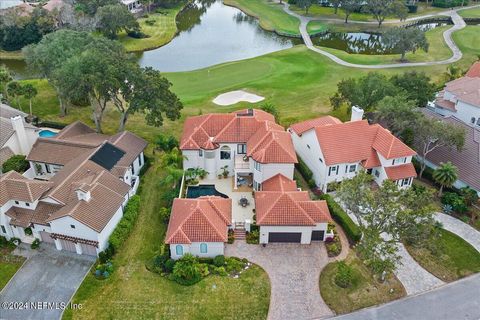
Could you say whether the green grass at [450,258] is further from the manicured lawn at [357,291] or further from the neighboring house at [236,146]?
the neighboring house at [236,146]

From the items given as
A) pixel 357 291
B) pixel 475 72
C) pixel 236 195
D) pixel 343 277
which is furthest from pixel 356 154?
pixel 475 72

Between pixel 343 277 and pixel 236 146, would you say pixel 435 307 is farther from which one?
pixel 236 146

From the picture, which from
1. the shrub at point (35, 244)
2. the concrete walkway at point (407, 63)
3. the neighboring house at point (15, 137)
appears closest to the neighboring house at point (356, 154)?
the shrub at point (35, 244)

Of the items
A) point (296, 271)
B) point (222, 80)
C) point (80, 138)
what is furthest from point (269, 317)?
point (222, 80)

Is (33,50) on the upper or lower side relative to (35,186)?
upper

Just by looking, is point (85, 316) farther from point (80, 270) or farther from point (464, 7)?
point (464, 7)
